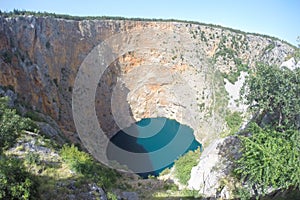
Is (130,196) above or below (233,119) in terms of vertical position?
below

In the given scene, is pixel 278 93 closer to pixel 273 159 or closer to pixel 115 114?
pixel 273 159

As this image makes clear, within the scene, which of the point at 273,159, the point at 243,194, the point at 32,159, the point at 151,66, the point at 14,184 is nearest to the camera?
the point at 14,184

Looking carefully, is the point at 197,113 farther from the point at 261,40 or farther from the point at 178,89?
the point at 261,40

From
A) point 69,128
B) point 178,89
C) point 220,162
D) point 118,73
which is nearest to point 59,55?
point 69,128

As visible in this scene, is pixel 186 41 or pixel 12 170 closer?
pixel 12 170

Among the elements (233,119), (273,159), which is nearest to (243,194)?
(273,159)

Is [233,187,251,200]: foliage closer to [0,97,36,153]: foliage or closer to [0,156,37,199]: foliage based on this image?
[0,156,37,199]: foliage

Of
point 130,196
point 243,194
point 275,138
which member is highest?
point 275,138
